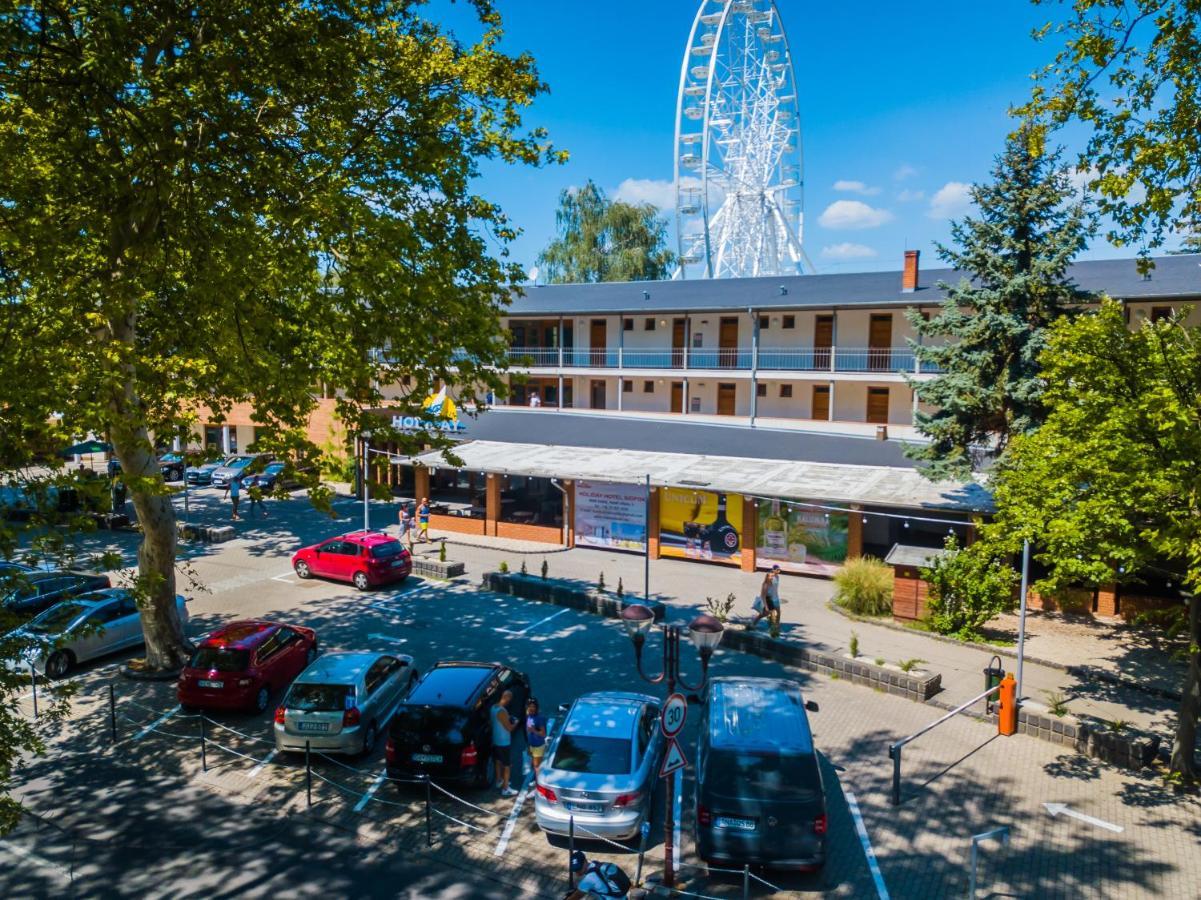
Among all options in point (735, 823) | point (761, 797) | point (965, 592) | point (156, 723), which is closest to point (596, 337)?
point (965, 592)

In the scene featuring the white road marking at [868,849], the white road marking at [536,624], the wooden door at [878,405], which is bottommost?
the white road marking at [868,849]

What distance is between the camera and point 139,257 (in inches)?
464

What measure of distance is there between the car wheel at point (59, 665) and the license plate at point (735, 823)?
13328 mm

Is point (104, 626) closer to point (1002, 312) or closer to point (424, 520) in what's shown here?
point (424, 520)

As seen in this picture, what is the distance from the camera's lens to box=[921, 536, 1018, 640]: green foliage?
58.9 feet

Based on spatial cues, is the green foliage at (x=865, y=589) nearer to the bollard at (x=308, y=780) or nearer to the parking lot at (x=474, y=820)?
the parking lot at (x=474, y=820)

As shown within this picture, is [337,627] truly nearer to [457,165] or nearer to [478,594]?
[478,594]

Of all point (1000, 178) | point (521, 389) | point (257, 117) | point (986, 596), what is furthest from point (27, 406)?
point (521, 389)

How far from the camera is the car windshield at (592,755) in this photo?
33.7 ft

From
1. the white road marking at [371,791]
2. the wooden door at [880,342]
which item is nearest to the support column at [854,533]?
the wooden door at [880,342]

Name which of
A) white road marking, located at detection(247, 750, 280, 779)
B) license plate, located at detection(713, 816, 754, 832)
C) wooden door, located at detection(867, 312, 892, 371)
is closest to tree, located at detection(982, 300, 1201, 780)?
license plate, located at detection(713, 816, 754, 832)

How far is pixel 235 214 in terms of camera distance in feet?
44.5

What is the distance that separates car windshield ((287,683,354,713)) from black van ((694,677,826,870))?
5.51 m

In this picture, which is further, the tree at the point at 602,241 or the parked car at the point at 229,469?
the tree at the point at 602,241
